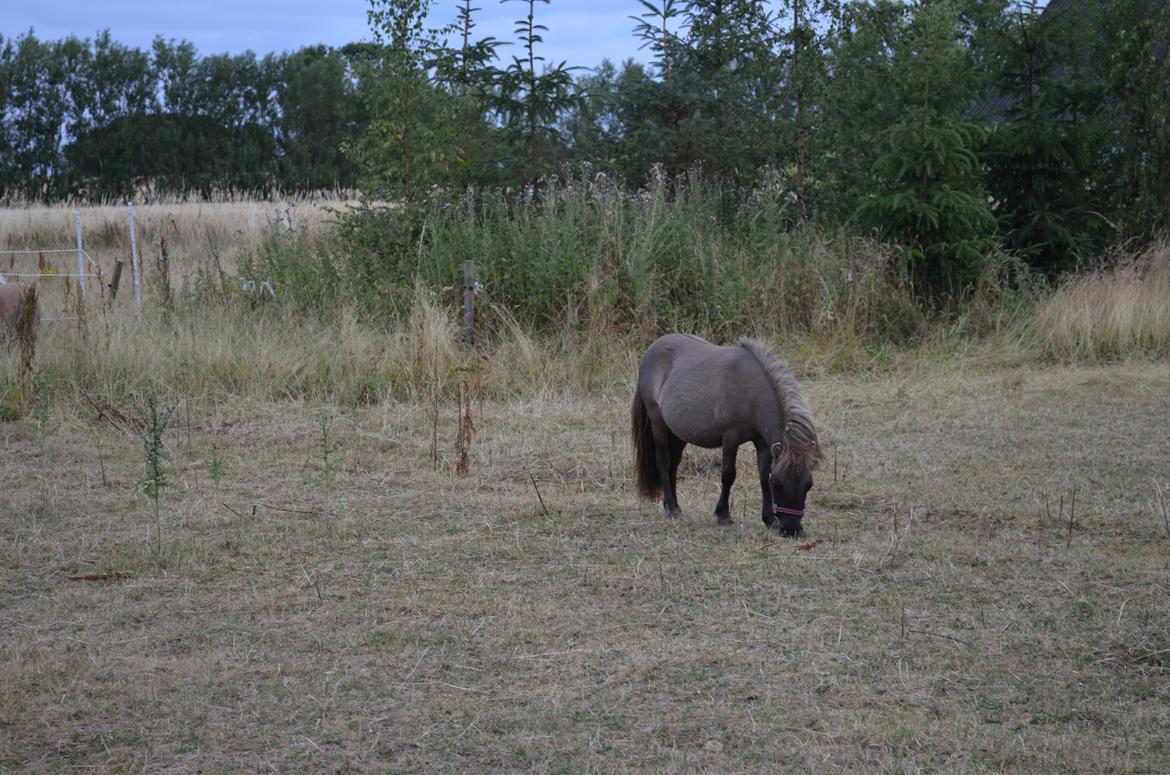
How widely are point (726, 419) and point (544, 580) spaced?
123 cm

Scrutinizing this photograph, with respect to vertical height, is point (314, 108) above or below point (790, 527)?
above

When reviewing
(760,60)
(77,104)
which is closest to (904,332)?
(760,60)

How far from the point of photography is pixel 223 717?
3.70 m

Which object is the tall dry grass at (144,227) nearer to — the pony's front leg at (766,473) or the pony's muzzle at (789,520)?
the pony's front leg at (766,473)

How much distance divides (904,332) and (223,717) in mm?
9146

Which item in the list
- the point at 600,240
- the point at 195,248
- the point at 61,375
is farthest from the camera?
the point at 195,248

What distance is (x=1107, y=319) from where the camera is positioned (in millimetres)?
10953

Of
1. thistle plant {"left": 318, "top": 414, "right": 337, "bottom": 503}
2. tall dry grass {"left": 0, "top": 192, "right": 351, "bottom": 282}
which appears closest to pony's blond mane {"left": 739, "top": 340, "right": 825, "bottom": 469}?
thistle plant {"left": 318, "top": 414, "right": 337, "bottom": 503}

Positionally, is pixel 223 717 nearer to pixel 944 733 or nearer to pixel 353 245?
pixel 944 733

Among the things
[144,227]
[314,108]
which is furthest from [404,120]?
[314,108]

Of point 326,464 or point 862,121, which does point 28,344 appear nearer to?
point 326,464

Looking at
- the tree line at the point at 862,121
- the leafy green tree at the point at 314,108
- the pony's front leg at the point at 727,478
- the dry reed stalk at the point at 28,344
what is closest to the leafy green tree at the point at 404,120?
the tree line at the point at 862,121

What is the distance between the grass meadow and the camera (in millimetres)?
3559

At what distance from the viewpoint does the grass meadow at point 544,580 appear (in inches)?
140
